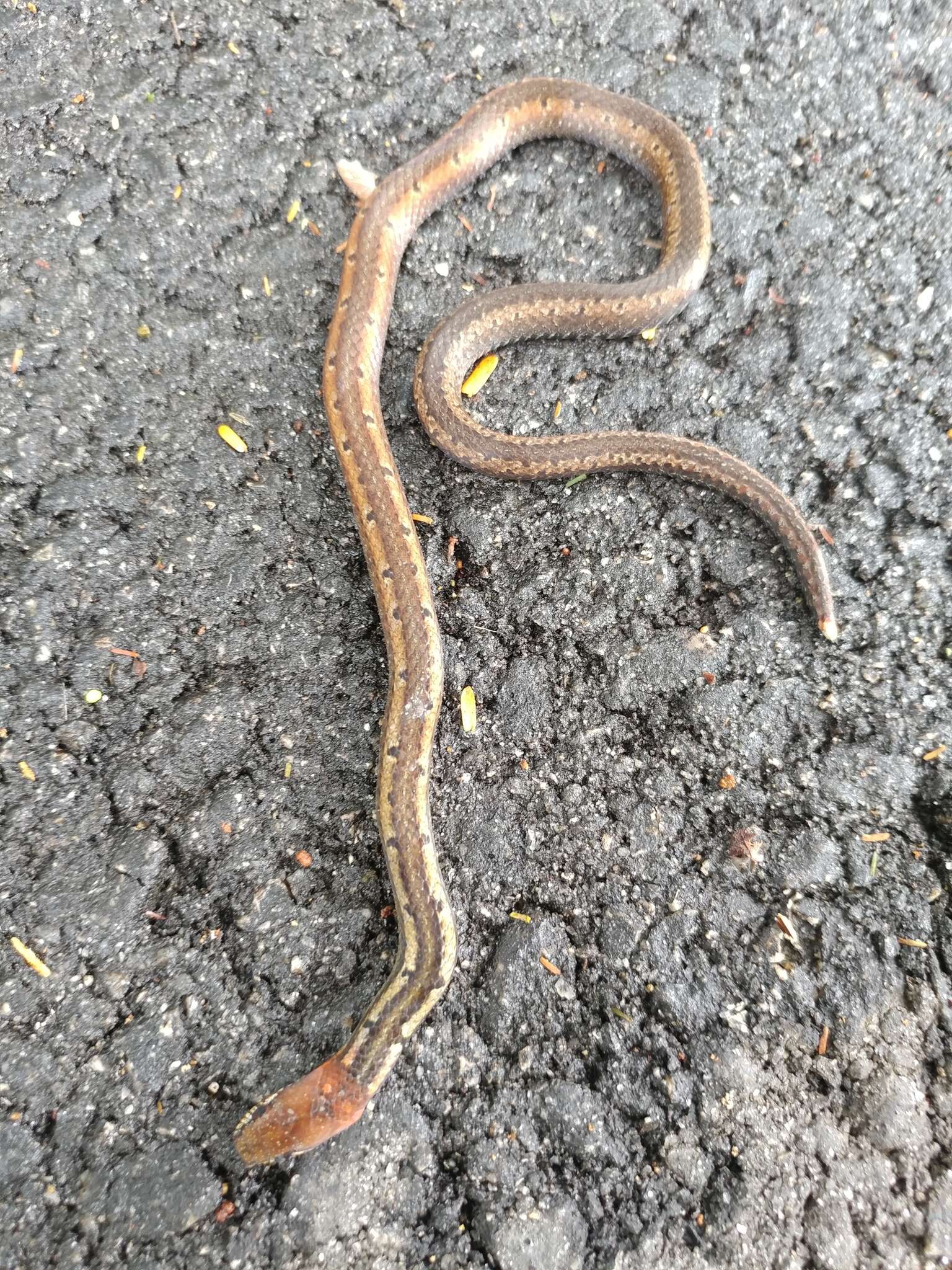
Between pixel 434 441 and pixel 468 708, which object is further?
pixel 434 441

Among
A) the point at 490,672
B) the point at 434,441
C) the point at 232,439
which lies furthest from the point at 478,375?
the point at 490,672

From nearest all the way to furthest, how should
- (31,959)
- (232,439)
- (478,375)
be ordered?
1. (31,959)
2. (232,439)
3. (478,375)

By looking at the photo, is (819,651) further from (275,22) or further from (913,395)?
(275,22)

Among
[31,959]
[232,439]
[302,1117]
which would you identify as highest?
[232,439]


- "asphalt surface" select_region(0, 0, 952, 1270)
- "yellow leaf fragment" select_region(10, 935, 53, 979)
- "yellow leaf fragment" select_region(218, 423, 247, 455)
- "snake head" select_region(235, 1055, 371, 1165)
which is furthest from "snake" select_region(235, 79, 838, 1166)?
"yellow leaf fragment" select_region(10, 935, 53, 979)

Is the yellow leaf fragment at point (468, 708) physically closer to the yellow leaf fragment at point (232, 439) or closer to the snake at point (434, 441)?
the snake at point (434, 441)

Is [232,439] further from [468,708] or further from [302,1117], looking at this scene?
[302,1117]

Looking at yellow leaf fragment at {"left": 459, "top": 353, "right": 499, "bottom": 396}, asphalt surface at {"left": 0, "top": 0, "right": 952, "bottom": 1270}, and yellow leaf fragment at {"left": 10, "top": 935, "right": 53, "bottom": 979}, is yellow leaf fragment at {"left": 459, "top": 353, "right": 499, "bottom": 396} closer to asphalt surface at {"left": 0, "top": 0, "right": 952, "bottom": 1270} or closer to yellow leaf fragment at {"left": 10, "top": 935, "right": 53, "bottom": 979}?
asphalt surface at {"left": 0, "top": 0, "right": 952, "bottom": 1270}
